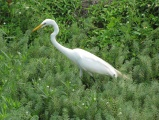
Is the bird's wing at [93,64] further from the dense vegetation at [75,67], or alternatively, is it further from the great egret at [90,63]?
the dense vegetation at [75,67]

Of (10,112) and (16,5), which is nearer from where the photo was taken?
(10,112)

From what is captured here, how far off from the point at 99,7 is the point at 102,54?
4.77 feet

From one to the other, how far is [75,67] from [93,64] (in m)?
0.53

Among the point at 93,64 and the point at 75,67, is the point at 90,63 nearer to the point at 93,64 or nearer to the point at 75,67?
the point at 93,64

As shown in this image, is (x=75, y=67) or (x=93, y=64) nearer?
(x=93, y=64)

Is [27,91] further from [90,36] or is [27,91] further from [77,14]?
[77,14]

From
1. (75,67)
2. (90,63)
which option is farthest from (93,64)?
(75,67)

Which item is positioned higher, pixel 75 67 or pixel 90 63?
pixel 90 63

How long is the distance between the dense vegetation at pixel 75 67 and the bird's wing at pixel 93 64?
15 centimetres

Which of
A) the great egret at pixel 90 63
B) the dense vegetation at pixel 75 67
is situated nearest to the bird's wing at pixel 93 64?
the great egret at pixel 90 63

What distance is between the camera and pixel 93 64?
661 cm

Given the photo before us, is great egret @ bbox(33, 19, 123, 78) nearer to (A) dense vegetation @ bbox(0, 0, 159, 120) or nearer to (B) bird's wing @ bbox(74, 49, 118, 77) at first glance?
(B) bird's wing @ bbox(74, 49, 118, 77)

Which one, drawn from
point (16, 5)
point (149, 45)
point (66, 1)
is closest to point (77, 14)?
point (66, 1)

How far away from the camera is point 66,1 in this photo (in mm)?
8766
